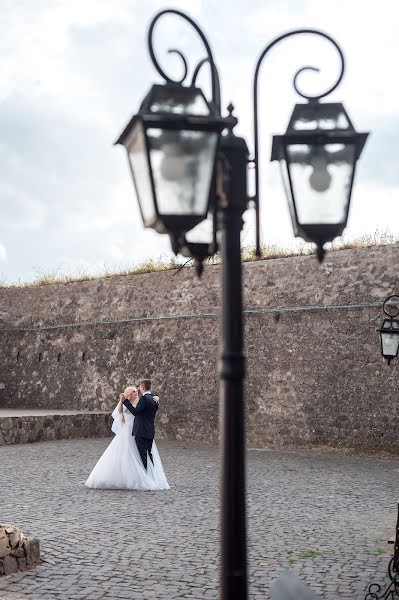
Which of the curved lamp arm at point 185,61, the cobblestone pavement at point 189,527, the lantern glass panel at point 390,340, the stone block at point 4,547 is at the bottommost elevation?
the cobblestone pavement at point 189,527

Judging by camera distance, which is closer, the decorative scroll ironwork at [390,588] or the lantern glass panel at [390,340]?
the decorative scroll ironwork at [390,588]

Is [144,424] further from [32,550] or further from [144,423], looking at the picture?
[32,550]

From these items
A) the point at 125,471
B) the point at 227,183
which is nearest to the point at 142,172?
the point at 227,183

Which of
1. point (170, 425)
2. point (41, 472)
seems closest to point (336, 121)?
point (41, 472)

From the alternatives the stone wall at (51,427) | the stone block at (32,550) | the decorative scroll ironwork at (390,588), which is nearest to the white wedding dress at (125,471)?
the stone block at (32,550)

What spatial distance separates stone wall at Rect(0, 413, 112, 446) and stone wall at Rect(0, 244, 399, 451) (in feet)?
3.38

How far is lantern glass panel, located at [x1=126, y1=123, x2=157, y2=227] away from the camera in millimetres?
3535

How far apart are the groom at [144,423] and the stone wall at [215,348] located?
18.8 ft

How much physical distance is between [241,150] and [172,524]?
6363 millimetres

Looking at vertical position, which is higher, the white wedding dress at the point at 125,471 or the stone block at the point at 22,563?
the white wedding dress at the point at 125,471

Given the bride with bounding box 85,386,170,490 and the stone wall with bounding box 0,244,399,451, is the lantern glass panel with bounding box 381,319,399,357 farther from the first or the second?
the stone wall with bounding box 0,244,399,451

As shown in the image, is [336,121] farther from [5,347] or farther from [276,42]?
[5,347]

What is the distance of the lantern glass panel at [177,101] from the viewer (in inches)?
145

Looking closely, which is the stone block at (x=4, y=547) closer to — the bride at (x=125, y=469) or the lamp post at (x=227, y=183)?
the lamp post at (x=227, y=183)
